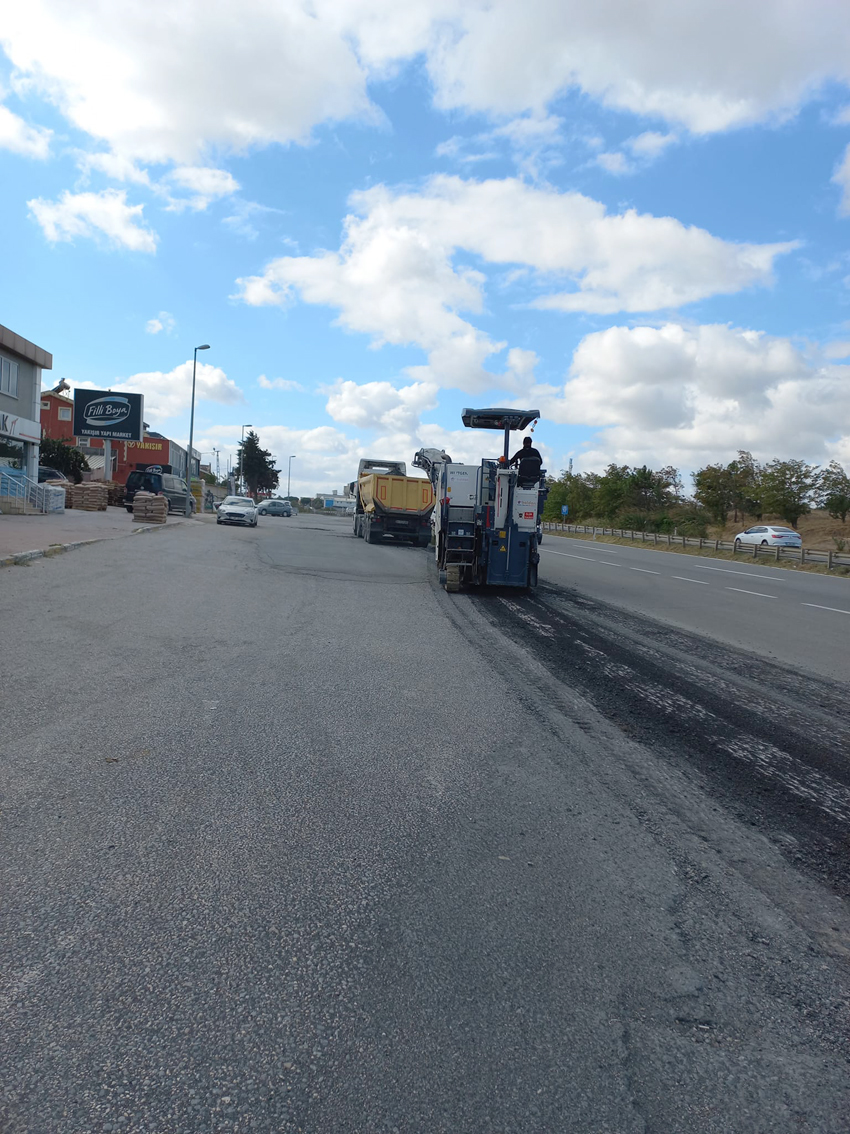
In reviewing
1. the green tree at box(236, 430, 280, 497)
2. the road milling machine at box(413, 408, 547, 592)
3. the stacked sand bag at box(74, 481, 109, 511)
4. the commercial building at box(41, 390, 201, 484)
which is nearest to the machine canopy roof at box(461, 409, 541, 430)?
the road milling machine at box(413, 408, 547, 592)

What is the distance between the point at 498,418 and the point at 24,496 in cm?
2266

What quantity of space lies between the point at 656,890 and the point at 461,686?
3972mm

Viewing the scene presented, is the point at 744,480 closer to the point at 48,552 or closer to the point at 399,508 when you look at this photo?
the point at 399,508

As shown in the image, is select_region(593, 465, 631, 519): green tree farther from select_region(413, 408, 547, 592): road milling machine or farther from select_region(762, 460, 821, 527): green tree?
select_region(413, 408, 547, 592): road milling machine

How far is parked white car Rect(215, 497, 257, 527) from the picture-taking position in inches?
1558

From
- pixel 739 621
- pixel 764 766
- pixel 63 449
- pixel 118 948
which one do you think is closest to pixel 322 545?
pixel 739 621

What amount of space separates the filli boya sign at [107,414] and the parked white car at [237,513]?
11.3 metres

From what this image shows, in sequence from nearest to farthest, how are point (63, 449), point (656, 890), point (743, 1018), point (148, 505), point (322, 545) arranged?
1. point (743, 1018)
2. point (656, 890)
3. point (322, 545)
4. point (148, 505)
5. point (63, 449)

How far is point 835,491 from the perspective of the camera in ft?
195

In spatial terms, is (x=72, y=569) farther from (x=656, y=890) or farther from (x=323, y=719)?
(x=656, y=890)

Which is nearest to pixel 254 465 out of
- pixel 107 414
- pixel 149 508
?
pixel 107 414

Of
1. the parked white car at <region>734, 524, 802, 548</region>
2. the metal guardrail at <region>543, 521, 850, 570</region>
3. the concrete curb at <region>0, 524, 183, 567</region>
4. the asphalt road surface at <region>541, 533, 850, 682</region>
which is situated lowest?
the asphalt road surface at <region>541, 533, 850, 682</region>

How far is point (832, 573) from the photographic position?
30.9m

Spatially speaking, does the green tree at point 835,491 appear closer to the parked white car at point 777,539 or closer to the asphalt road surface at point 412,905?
the parked white car at point 777,539
